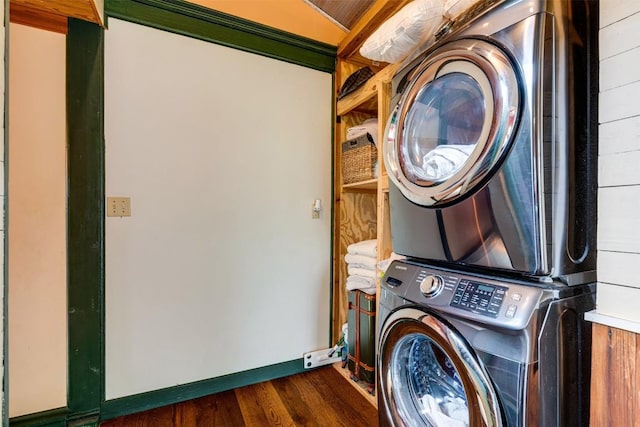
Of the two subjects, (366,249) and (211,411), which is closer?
(211,411)

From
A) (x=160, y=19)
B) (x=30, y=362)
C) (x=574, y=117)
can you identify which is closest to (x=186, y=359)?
(x=30, y=362)

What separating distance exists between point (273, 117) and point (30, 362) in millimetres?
1812

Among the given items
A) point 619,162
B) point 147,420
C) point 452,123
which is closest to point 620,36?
point 619,162

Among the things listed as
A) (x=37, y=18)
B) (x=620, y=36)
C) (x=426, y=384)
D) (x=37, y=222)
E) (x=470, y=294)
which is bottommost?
(x=426, y=384)

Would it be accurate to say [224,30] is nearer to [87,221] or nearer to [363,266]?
[87,221]

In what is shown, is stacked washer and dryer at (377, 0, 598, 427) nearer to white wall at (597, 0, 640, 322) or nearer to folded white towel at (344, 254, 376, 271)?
white wall at (597, 0, 640, 322)

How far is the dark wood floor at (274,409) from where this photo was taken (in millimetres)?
1489

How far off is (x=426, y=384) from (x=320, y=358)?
104 cm

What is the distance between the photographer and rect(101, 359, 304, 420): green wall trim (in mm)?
1514

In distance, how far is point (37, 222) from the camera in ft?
4.57

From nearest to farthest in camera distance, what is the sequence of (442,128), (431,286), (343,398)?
(431,286)
(442,128)
(343,398)

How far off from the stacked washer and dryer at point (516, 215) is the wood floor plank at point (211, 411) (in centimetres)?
111

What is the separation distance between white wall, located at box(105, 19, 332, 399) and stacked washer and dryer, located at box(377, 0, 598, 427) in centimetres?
110

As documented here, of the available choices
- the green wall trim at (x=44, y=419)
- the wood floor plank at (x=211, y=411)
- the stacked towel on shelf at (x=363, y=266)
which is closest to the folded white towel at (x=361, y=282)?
the stacked towel on shelf at (x=363, y=266)
